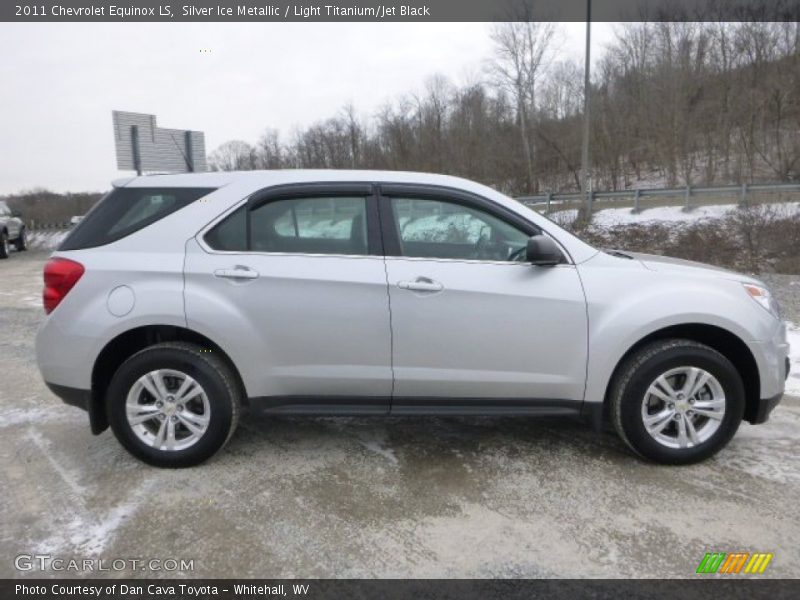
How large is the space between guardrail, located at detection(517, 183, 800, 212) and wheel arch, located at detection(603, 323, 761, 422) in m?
13.3

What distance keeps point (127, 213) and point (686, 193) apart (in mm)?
21569

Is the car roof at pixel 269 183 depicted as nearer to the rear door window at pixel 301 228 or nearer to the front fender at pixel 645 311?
the rear door window at pixel 301 228

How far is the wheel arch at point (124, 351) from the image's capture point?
3219 millimetres

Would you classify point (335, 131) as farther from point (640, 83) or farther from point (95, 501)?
point (95, 501)

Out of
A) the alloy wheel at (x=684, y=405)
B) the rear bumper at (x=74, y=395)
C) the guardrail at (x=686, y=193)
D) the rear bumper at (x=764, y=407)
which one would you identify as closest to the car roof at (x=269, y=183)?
the alloy wheel at (x=684, y=405)

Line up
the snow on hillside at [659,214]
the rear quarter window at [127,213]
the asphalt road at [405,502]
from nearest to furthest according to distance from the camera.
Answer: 1. the asphalt road at [405,502]
2. the rear quarter window at [127,213]
3. the snow on hillside at [659,214]

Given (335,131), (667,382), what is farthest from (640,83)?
(667,382)

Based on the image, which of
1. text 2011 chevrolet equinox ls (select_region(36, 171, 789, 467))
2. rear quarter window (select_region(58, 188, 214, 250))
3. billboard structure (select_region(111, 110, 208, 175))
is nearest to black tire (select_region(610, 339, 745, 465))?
text 2011 chevrolet equinox ls (select_region(36, 171, 789, 467))

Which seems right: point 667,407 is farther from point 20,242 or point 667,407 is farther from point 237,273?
point 20,242

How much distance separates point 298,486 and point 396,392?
786mm

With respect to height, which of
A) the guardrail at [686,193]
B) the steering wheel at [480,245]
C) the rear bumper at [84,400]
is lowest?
the rear bumper at [84,400]

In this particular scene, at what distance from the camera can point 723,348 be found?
3.33 m

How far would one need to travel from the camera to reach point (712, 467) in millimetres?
3268

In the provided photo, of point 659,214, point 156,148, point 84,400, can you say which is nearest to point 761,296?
point 84,400
